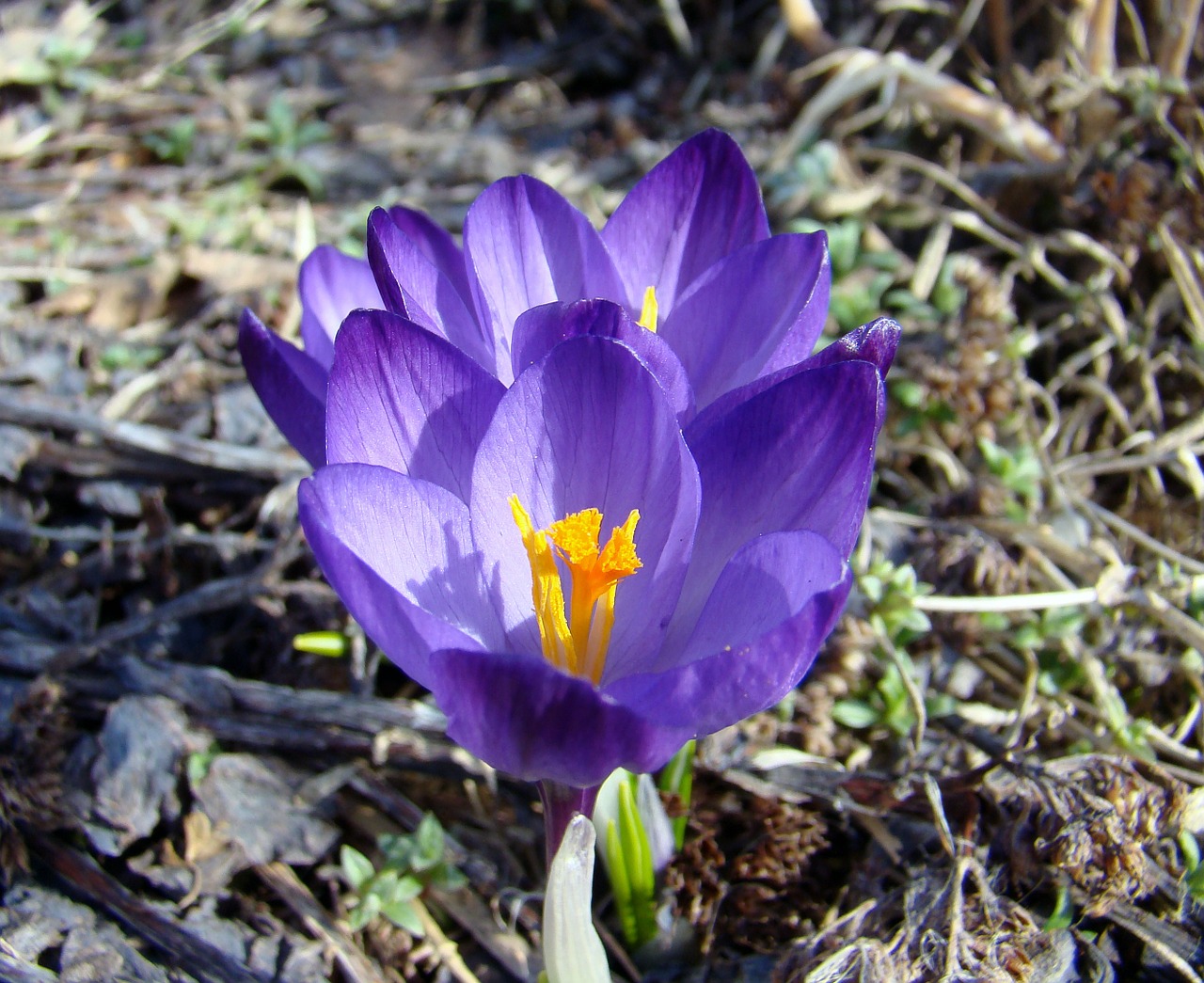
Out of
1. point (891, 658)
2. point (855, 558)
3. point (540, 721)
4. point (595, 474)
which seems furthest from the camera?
point (855, 558)

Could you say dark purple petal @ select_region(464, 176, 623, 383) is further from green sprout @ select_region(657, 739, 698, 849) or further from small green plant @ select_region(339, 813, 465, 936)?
small green plant @ select_region(339, 813, 465, 936)

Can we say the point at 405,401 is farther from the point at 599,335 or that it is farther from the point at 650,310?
the point at 650,310

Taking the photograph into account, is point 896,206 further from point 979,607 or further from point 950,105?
point 979,607

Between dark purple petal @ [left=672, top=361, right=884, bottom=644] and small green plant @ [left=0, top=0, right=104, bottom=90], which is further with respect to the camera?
small green plant @ [left=0, top=0, right=104, bottom=90]

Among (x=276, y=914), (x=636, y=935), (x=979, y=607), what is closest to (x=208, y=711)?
(x=276, y=914)

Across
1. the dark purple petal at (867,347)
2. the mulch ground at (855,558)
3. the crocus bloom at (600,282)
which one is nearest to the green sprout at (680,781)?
the mulch ground at (855,558)

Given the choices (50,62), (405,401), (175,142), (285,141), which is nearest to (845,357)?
(405,401)

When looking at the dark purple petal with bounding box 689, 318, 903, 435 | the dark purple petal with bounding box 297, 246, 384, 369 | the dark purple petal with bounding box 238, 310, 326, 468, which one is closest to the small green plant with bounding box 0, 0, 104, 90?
the dark purple petal with bounding box 297, 246, 384, 369
